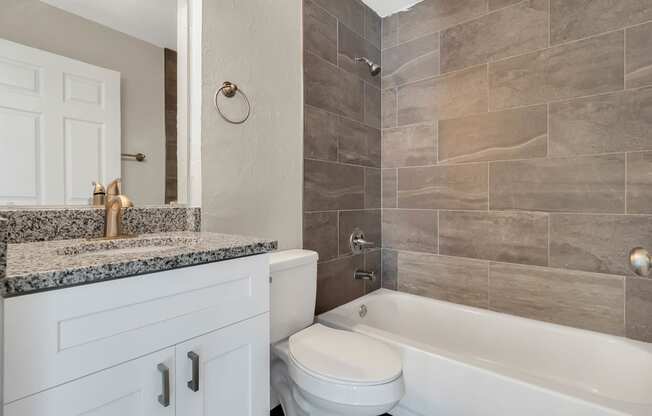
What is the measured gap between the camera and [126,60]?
1286 millimetres

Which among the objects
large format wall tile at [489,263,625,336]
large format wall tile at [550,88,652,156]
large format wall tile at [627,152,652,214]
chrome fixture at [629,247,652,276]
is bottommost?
large format wall tile at [489,263,625,336]

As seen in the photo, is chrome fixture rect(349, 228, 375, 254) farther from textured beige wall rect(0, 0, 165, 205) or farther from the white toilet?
textured beige wall rect(0, 0, 165, 205)

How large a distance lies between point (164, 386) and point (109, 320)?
223 mm

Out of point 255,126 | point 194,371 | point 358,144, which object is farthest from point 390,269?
point 194,371

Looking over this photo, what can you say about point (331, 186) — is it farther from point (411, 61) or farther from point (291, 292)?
point (411, 61)

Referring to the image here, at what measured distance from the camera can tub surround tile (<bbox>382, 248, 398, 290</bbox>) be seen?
2416mm

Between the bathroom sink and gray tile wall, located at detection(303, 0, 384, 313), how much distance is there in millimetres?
803

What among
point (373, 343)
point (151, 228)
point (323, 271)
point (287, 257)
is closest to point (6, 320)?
point (151, 228)

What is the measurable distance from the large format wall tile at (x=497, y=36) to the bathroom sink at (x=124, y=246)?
1.98 meters

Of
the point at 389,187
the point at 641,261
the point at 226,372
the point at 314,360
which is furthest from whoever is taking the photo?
the point at 389,187

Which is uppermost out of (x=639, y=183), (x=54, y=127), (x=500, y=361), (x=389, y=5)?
(x=389, y=5)

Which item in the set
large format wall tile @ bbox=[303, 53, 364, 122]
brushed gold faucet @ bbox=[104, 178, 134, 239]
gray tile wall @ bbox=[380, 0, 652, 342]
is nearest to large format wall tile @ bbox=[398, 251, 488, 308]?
gray tile wall @ bbox=[380, 0, 652, 342]

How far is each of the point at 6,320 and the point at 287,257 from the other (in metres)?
1.01

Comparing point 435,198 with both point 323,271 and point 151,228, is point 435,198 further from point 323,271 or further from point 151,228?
point 151,228
